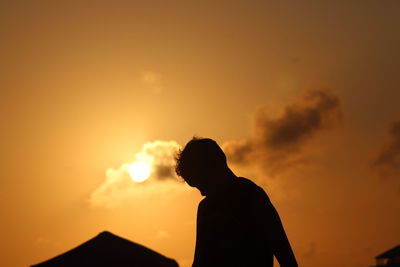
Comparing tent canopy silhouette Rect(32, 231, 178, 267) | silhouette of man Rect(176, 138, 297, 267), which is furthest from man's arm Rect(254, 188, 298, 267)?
tent canopy silhouette Rect(32, 231, 178, 267)

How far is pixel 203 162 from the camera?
11.0ft

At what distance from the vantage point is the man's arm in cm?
300

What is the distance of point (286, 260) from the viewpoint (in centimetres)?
298

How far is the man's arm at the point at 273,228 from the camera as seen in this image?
2998 millimetres

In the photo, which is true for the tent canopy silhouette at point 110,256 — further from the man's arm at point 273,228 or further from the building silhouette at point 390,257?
the building silhouette at point 390,257

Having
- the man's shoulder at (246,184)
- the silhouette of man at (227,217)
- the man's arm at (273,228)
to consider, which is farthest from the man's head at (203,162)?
the man's arm at (273,228)

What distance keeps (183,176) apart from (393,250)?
127 feet

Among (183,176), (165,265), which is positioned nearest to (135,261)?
(165,265)

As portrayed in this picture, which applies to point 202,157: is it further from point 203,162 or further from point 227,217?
point 227,217

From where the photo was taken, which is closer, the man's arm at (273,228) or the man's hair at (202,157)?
the man's arm at (273,228)

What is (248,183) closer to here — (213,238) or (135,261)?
(213,238)

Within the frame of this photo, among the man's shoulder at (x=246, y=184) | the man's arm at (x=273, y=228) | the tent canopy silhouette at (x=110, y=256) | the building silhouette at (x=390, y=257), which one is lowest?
the man's arm at (x=273, y=228)

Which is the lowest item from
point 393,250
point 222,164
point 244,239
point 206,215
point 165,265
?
point 244,239

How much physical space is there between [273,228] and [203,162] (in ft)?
2.23
